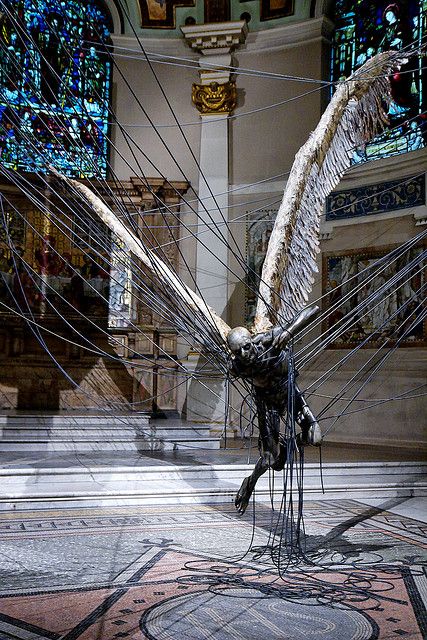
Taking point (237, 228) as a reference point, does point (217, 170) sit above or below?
above

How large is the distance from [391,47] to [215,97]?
2991 millimetres

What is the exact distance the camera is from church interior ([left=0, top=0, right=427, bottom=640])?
3.25 metres

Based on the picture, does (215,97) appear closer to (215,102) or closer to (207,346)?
(215,102)

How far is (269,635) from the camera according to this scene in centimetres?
278

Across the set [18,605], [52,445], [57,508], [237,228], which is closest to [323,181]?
[57,508]

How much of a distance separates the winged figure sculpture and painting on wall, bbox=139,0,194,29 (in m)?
8.03

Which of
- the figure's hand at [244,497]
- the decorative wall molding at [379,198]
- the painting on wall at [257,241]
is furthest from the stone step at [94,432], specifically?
the figure's hand at [244,497]

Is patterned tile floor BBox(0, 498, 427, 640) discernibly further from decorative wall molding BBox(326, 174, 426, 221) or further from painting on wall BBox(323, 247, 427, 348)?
decorative wall molding BBox(326, 174, 426, 221)

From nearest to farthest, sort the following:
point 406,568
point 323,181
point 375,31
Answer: point 406,568, point 323,181, point 375,31

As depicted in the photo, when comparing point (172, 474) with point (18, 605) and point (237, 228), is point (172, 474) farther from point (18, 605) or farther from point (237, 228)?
point (237, 228)

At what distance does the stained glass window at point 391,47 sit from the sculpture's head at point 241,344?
7.83 meters

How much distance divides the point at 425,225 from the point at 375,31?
3.74 metres

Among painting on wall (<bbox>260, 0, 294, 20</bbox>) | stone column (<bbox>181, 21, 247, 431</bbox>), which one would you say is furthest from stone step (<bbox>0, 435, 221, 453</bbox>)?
painting on wall (<bbox>260, 0, 294, 20</bbox>)

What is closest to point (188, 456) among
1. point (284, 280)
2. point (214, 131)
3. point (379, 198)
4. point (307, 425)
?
point (284, 280)
